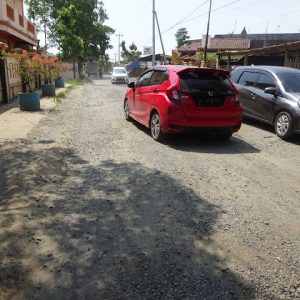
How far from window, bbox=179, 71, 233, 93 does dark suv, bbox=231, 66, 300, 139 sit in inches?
69.0

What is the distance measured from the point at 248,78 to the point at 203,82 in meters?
3.56

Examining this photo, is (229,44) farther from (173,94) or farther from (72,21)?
(173,94)

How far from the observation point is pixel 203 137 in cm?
833

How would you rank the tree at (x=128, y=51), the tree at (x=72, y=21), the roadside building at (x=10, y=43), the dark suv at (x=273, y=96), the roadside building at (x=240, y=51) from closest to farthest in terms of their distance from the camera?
1. the dark suv at (x=273, y=96)
2. the roadside building at (x=10, y=43)
3. the roadside building at (x=240, y=51)
4. the tree at (x=72, y=21)
5. the tree at (x=128, y=51)

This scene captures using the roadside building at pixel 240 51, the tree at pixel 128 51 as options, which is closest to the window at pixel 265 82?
the roadside building at pixel 240 51

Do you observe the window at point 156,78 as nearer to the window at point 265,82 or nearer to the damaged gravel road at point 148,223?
the damaged gravel road at point 148,223

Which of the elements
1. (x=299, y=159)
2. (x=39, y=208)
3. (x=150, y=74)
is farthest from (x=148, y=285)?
(x=150, y=74)

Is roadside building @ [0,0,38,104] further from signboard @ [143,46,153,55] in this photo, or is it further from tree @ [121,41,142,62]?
tree @ [121,41,142,62]

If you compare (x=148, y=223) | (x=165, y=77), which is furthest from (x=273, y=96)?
(x=148, y=223)

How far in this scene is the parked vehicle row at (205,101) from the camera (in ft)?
23.5

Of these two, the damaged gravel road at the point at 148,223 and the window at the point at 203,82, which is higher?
the window at the point at 203,82

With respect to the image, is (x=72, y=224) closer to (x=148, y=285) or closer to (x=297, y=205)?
(x=148, y=285)

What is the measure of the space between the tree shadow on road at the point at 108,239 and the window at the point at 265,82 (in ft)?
17.1

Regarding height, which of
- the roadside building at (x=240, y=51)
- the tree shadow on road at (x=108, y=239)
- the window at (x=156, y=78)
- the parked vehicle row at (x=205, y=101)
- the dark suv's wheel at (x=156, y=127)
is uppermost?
the roadside building at (x=240, y=51)
